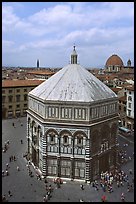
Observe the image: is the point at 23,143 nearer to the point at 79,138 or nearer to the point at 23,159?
the point at 23,159

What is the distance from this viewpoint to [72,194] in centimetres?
2438

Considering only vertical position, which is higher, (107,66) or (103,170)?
(107,66)

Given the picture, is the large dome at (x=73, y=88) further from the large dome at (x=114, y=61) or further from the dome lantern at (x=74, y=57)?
the large dome at (x=114, y=61)

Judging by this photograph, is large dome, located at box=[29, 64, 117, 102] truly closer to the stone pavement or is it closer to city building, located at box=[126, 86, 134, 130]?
the stone pavement

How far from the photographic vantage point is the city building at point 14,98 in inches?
2231

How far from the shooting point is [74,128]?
26531 millimetres

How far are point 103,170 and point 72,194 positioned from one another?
5.85 m

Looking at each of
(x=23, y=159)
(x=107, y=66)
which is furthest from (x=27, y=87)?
(x=107, y=66)

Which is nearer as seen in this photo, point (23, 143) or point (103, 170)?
point (103, 170)

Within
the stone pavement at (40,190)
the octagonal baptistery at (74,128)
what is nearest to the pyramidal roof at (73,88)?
the octagonal baptistery at (74,128)

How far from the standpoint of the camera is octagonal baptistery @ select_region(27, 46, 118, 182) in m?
26.6

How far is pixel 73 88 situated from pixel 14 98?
3170cm

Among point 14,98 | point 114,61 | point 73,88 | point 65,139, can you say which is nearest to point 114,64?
point 114,61

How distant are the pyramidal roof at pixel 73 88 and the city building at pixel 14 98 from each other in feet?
86.2
